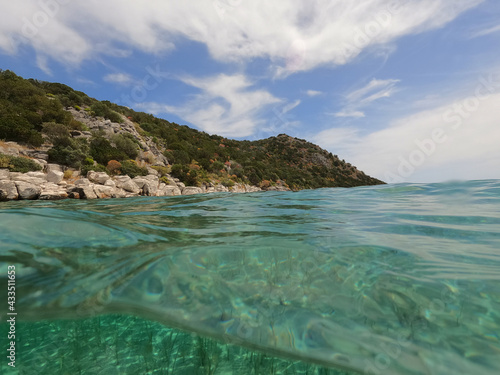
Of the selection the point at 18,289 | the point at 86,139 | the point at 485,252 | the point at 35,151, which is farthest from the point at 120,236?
the point at 86,139

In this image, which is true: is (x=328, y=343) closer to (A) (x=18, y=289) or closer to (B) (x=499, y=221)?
(A) (x=18, y=289)

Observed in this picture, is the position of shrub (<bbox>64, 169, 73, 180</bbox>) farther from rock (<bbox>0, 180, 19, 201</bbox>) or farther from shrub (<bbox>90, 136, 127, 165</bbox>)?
rock (<bbox>0, 180, 19, 201</bbox>)

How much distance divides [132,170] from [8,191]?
7.77m

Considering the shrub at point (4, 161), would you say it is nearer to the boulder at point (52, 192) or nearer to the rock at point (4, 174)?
the rock at point (4, 174)

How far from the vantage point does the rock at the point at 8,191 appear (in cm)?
979

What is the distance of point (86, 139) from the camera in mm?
18234

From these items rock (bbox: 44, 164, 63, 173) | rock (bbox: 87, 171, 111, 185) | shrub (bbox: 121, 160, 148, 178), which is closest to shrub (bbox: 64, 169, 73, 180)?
rock (bbox: 44, 164, 63, 173)

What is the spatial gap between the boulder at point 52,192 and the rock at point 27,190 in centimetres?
22

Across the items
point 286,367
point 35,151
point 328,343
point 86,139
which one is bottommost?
point 286,367

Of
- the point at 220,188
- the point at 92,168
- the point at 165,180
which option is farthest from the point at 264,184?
the point at 92,168

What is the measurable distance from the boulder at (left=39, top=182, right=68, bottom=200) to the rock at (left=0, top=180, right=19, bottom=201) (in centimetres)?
86

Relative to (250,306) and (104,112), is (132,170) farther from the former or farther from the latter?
(250,306)

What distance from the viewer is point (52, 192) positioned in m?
10.9

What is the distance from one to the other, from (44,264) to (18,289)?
13.9 inches
